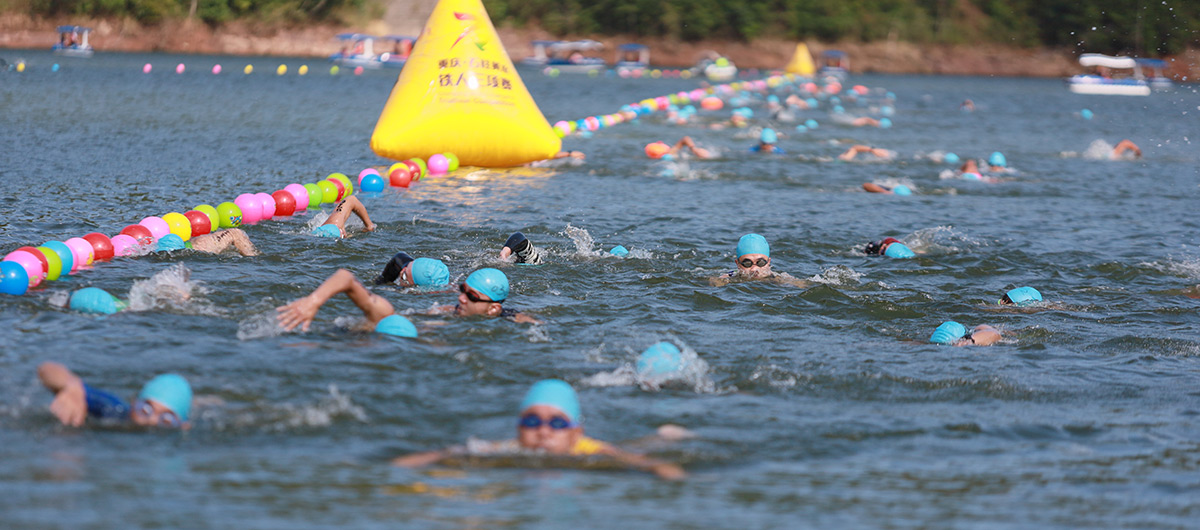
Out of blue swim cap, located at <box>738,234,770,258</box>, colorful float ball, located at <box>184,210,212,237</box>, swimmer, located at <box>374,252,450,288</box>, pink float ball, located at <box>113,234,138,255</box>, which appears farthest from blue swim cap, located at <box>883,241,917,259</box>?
pink float ball, located at <box>113,234,138,255</box>

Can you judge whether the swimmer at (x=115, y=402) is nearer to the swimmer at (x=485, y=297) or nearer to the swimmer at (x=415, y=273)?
the swimmer at (x=485, y=297)

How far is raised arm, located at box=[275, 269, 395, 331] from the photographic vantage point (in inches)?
296

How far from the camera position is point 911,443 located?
6770mm

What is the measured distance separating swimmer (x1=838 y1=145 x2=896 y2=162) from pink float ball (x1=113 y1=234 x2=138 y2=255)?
1555 cm

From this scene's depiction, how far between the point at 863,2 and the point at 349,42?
125 ft

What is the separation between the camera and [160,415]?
6.25 m

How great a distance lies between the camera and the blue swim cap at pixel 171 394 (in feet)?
20.4

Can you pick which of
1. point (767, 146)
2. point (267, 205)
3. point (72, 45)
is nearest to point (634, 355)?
point (267, 205)

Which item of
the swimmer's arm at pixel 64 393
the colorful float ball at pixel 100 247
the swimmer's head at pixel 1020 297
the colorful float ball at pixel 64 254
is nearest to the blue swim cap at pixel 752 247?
the swimmer's head at pixel 1020 297

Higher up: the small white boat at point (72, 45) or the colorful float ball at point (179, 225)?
the small white boat at point (72, 45)

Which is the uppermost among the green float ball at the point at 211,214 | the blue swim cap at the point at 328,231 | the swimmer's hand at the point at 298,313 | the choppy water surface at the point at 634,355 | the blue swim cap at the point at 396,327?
the swimmer's hand at the point at 298,313

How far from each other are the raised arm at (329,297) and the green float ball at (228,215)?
462cm

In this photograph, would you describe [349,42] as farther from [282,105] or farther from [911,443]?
[911,443]

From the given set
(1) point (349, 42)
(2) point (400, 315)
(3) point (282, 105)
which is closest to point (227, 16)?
(1) point (349, 42)
